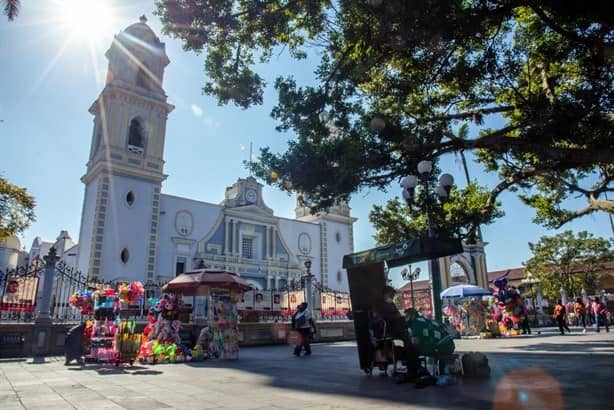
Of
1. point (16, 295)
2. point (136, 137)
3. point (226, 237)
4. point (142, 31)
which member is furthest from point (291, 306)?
point (142, 31)

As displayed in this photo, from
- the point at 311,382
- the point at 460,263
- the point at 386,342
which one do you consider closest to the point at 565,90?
the point at 386,342

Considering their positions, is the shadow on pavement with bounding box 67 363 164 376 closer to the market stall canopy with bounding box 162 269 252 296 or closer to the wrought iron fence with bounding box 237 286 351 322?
the market stall canopy with bounding box 162 269 252 296

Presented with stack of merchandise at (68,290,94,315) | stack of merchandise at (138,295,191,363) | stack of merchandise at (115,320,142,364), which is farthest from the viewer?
stack of merchandise at (68,290,94,315)

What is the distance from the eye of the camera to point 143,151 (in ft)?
84.8

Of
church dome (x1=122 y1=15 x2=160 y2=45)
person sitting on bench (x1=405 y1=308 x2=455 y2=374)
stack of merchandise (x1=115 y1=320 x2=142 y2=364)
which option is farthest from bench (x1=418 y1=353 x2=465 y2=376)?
church dome (x1=122 y1=15 x2=160 y2=45)

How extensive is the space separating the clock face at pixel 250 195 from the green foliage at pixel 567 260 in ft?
76.2

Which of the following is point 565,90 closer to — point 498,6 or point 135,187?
point 498,6

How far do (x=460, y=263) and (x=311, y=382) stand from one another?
102 feet

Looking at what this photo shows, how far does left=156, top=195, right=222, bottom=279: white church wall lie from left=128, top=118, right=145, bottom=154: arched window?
10.7ft

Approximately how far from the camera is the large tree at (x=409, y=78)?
742 cm

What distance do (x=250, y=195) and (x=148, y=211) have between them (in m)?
8.50

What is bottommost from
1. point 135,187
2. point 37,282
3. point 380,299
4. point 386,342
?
point 386,342

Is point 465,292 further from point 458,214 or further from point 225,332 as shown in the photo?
point 225,332

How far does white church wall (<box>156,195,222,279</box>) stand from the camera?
2578cm
